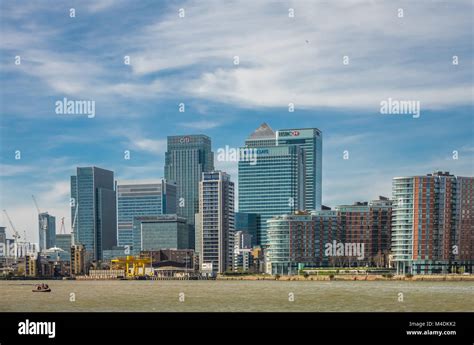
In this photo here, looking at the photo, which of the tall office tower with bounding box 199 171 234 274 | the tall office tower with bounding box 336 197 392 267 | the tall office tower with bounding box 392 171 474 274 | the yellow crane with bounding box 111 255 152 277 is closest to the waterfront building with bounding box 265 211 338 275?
the tall office tower with bounding box 336 197 392 267

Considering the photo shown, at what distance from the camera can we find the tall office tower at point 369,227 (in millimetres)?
149250

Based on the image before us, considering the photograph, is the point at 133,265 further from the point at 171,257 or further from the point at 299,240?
the point at 299,240

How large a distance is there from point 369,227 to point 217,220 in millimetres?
46477

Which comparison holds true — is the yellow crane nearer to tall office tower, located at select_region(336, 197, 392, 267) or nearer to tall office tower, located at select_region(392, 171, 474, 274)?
tall office tower, located at select_region(336, 197, 392, 267)

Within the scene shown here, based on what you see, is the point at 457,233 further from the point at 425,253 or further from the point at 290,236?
the point at 290,236

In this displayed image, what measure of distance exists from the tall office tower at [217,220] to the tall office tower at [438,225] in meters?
58.5

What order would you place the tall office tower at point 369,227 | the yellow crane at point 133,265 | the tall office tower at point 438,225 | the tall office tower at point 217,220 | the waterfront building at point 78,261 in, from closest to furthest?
the tall office tower at point 438,225 < the tall office tower at point 369,227 < the yellow crane at point 133,265 < the tall office tower at point 217,220 < the waterfront building at point 78,261

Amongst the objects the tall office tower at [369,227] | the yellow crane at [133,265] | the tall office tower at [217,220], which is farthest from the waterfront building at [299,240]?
the yellow crane at [133,265]

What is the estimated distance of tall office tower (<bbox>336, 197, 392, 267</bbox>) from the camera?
490ft

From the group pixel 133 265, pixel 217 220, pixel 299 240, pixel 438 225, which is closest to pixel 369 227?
pixel 299 240

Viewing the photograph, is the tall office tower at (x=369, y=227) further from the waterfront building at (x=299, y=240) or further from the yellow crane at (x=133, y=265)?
the yellow crane at (x=133, y=265)

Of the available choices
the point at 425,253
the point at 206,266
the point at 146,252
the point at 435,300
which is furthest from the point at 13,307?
the point at 146,252
